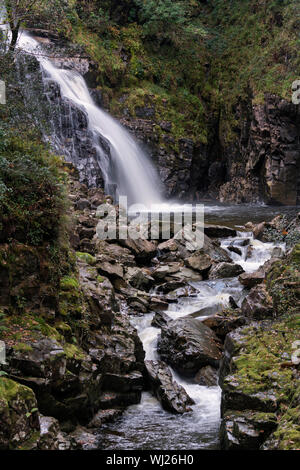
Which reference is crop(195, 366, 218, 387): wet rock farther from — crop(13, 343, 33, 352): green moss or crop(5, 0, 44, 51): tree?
crop(5, 0, 44, 51): tree

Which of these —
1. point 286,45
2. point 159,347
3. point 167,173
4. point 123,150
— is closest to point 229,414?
point 159,347

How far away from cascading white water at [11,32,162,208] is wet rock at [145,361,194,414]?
14.6 meters

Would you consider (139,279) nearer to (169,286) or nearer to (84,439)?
(169,286)

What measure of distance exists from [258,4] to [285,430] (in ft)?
104

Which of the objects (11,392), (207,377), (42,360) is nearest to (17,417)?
(11,392)

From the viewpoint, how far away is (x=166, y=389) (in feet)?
22.3

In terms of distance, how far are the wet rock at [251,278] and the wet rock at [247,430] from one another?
5.86m

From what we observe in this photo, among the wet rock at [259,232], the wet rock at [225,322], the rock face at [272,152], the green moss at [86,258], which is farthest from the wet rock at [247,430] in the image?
the rock face at [272,152]

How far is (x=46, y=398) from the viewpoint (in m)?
5.08

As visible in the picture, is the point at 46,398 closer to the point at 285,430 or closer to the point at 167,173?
the point at 285,430

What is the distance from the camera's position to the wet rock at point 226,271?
40.2ft

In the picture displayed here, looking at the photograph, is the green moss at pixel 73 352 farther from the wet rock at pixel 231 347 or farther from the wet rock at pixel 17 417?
the wet rock at pixel 231 347

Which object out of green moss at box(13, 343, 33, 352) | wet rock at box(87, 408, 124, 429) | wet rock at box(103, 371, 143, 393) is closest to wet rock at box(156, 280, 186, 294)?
wet rock at box(103, 371, 143, 393)

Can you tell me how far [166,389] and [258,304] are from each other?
2.72 m
